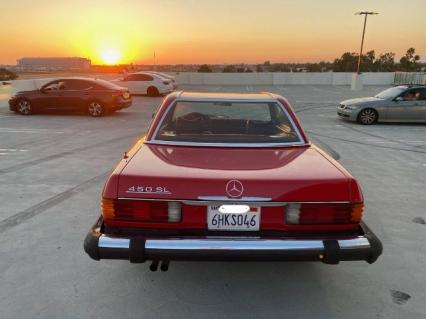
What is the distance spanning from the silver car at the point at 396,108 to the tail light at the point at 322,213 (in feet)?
36.3

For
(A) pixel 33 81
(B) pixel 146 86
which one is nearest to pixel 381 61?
(B) pixel 146 86

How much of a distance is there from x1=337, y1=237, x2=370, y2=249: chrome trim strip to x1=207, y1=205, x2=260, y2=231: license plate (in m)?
0.62

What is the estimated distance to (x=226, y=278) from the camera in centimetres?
339

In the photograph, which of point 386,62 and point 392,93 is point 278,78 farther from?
point 386,62

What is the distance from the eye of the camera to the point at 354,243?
276 cm

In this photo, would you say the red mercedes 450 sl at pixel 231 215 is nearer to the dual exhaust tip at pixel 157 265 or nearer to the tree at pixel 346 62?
the dual exhaust tip at pixel 157 265

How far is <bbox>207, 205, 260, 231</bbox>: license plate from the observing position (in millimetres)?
2719

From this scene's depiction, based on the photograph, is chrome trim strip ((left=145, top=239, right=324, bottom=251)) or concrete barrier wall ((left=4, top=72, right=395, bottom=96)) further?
concrete barrier wall ((left=4, top=72, right=395, bottom=96))

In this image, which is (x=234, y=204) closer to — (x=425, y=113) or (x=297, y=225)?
(x=297, y=225)

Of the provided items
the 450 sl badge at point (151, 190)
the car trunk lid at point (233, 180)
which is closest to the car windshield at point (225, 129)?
the car trunk lid at point (233, 180)

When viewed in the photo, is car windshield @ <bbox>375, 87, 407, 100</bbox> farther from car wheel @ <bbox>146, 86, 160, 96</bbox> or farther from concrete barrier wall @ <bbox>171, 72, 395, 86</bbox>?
concrete barrier wall @ <bbox>171, 72, 395, 86</bbox>

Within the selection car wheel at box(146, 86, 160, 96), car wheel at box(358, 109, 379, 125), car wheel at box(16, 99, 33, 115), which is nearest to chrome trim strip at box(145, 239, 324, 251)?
car wheel at box(358, 109, 379, 125)

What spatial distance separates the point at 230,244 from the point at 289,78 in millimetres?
36651

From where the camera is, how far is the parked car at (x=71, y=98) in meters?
13.9
